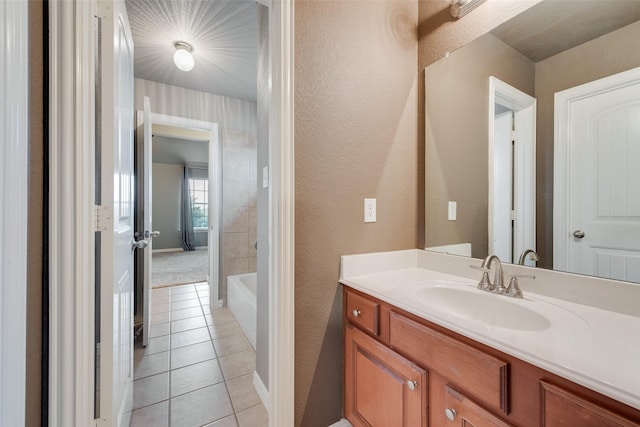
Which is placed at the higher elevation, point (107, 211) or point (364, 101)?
point (364, 101)

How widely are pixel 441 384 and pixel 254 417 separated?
1109mm

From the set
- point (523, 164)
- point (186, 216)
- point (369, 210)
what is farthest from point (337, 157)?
point (186, 216)

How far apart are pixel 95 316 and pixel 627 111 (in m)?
1.97

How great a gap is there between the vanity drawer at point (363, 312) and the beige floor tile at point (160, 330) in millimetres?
1981

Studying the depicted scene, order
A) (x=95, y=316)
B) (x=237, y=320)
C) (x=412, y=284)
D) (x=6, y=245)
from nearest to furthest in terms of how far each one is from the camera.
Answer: (x=6, y=245), (x=95, y=316), (x=412, y=284), (x=237, y=320)

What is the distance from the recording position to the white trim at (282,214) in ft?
3.61

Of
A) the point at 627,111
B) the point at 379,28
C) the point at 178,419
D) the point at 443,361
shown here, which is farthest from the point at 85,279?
the point at 627,111

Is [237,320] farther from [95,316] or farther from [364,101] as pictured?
[364,101]

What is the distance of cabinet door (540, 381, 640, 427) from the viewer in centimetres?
48

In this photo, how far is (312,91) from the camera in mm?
1175

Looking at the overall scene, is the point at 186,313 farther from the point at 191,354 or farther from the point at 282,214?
the point at 282,214

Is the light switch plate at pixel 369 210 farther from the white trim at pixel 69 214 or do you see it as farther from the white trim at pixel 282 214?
the white trim at pixel 69 214

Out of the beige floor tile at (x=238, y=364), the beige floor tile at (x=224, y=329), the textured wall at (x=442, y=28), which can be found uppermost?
the textured wall at (x=442, y=28)

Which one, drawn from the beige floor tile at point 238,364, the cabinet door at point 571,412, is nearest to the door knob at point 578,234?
the cabinet door at point 571,412
